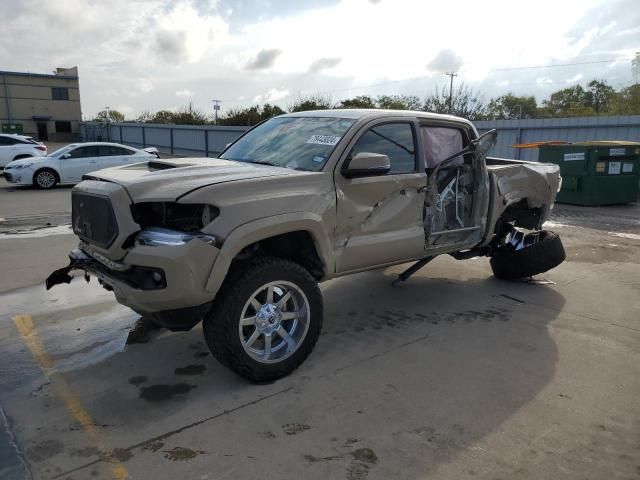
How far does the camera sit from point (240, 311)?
3436mm

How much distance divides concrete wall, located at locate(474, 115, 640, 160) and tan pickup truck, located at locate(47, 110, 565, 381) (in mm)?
11616

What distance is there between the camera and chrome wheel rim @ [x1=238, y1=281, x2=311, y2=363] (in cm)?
358

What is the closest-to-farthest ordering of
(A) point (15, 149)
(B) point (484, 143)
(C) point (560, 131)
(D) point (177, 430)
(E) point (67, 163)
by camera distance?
(D) point (177, 430) < (B) point (484, 143) < (E) point (67, 163) < (C) point (560, 131) < (A) point (15, 149)

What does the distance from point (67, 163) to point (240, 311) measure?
563 inches

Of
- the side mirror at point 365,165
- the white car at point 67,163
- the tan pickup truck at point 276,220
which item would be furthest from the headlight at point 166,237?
the white car at point 67,163

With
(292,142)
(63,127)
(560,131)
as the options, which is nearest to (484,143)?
(292,142)

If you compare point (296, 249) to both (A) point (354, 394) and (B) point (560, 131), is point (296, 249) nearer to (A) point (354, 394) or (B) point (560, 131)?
(A) point (354, 394)

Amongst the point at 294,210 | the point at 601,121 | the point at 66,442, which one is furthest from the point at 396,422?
the point at 601,121

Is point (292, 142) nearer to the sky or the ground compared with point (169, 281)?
nearer to the sky

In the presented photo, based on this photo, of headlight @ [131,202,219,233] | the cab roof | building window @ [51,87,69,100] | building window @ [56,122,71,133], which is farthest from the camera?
building window @ [56,122,71,133]

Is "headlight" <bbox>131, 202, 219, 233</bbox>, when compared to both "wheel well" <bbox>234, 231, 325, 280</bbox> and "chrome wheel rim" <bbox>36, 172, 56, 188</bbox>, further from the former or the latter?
"chrome wheel rim" <bbox>36, 172, 56, 188</bbox>

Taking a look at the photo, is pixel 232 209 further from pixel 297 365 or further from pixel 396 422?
pixel 396 422

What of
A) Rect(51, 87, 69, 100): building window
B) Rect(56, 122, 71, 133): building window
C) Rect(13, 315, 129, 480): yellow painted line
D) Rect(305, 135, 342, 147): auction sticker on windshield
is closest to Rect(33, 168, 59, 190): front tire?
Rect(13, 315, 129, 480): yellow painted line

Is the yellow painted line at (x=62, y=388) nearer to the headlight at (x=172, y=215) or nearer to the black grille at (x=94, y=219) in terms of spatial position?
the black grille at (x=94, y=219)
